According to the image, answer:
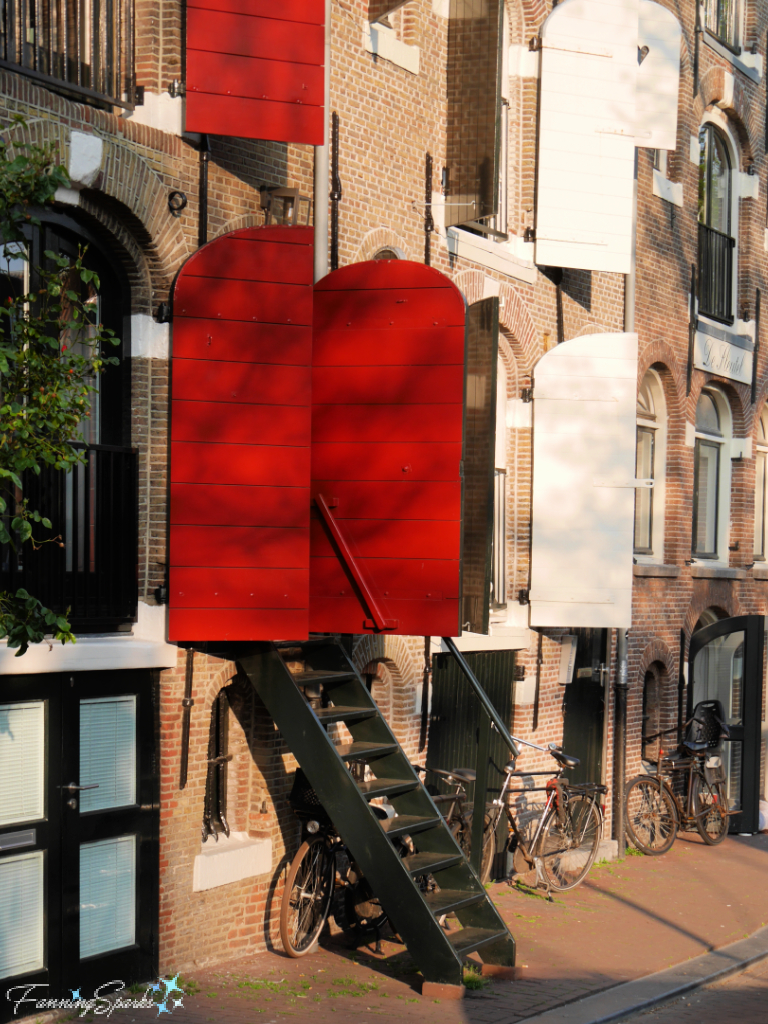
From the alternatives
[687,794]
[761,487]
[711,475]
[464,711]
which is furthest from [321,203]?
[761,487]

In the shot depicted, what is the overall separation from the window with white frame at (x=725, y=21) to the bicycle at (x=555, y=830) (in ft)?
33.4

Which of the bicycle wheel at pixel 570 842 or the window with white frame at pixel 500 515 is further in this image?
the window with white frame at pixel 500 515

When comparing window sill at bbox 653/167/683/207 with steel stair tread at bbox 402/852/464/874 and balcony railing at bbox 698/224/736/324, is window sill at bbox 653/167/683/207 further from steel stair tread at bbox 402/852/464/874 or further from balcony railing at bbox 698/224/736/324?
steel stair tread at bbox 402/852/464/874

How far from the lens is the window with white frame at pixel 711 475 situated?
1686 centimetres

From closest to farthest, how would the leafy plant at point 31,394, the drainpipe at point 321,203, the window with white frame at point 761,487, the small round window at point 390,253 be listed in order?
1. the leafy plant at point 31,394
2. the drainpipe at point 321,203
3. the small round window at point 390,253
4. the window with white frame at point 761,487

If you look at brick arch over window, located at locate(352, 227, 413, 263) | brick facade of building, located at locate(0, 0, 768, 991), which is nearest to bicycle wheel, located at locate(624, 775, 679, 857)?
brick facade of building, located at locate(0, 0, 768, 991)

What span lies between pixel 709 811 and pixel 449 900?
725 centimetres

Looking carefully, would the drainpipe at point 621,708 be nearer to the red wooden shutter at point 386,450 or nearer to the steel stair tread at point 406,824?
the steel stair tread at point 406,824

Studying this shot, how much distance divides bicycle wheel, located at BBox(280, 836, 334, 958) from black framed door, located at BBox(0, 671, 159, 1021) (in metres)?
1.00

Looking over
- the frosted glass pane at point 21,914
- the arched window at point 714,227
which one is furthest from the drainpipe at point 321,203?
the arched window at point 714,227

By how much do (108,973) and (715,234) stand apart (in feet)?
42.2

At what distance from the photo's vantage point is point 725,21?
1700 cm

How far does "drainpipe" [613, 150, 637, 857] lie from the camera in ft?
45.2

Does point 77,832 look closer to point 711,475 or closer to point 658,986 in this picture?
point 658,986
